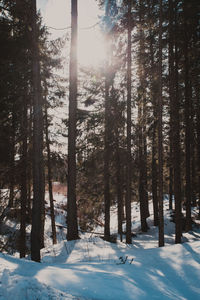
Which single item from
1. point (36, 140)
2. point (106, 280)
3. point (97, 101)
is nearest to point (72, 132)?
point (36, 140)

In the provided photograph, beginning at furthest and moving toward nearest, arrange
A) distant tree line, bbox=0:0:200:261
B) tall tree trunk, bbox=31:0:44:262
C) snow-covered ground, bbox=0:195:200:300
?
distant tree line, bbox=0:0:200:261 < tall tree trunk, bbox=31:0:44:262 < snow-covered ground, bbox=0:195:200:300

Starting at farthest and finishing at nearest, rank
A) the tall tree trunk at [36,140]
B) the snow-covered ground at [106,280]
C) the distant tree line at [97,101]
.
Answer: the distant tree line at [97,101]
the tall tree trunk at [36,140]
the snow-covered ground at [106,280]

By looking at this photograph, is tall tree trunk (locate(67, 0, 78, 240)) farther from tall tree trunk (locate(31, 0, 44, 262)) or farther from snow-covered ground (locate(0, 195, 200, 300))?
snow-covered ground (locate(0, 195, 200, 300))

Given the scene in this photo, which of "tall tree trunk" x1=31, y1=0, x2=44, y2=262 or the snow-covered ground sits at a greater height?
"tall tree trunk" x1=31, y1=0, x2=44, y2=262

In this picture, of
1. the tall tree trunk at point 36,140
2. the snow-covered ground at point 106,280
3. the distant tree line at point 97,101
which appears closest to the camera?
the snow-covered ground at point 106,280

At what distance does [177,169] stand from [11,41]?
9.86m

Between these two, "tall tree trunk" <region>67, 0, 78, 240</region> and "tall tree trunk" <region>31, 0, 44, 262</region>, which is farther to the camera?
"tall tree trunk" <region>67, 0, 78, 240</region>

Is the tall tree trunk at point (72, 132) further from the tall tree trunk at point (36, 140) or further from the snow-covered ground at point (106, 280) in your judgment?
the snow-covered ground at point (106, 280)

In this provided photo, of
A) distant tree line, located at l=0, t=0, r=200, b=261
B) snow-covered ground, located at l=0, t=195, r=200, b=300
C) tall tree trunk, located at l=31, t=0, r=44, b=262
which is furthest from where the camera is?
distant tree line, located at l=0, t=0, r=200, b=261

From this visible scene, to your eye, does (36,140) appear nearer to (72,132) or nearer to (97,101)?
(72,132)

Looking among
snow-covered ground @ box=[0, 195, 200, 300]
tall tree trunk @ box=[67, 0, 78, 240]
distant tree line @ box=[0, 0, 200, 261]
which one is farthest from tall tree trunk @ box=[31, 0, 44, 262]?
snow-covered ground @ box=[0, 195, 200, 300]

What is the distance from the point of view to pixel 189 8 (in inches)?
375

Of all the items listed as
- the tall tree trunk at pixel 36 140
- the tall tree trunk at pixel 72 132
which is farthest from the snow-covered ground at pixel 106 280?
the tall tree trunk at pixel 72 132

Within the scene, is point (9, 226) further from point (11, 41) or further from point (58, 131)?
point (11, 41)
